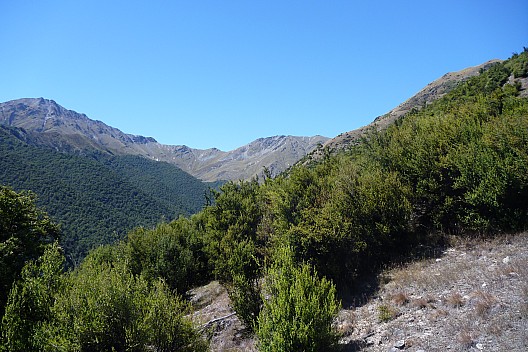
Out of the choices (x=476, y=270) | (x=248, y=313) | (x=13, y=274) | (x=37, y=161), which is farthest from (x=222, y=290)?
(x=37, y=161)

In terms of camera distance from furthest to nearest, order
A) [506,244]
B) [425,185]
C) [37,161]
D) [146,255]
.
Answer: [37,161] < [146,255] < [425,185] < [506,244]

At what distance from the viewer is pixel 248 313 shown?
48.7 feet

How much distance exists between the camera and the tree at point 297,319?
30.4ft

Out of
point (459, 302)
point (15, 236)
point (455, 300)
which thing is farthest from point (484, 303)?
point (15, 236)

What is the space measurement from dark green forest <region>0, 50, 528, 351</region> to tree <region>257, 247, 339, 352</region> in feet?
0.12

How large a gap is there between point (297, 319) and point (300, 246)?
6.76 metres

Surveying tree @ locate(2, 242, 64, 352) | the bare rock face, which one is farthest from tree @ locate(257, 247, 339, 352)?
the bare rock face

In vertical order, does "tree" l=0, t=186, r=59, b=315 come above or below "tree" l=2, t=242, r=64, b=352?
above

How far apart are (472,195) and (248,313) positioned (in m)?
12.9

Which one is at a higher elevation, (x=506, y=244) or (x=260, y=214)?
(x=260, y=214)

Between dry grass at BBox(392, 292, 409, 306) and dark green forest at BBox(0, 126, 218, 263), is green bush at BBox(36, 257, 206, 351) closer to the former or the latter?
dry grass at BBox(392, 292, 409, 306)

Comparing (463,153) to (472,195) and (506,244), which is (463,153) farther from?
(506,244)

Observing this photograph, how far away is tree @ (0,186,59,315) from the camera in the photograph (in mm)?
16625

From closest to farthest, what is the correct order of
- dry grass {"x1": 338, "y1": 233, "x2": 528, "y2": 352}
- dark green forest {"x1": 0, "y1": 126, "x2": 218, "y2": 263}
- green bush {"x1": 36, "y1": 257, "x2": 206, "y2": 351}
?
dry grass {"x1": 338, "y1": 233, "x2": 528, "y2": 352}
green bush {"x1": 36, "y1": 257, "x2": 206, "y2": 351}
dark green forest {"x1": 0, "y1": 126, "x2": 218, "y2": 263}
